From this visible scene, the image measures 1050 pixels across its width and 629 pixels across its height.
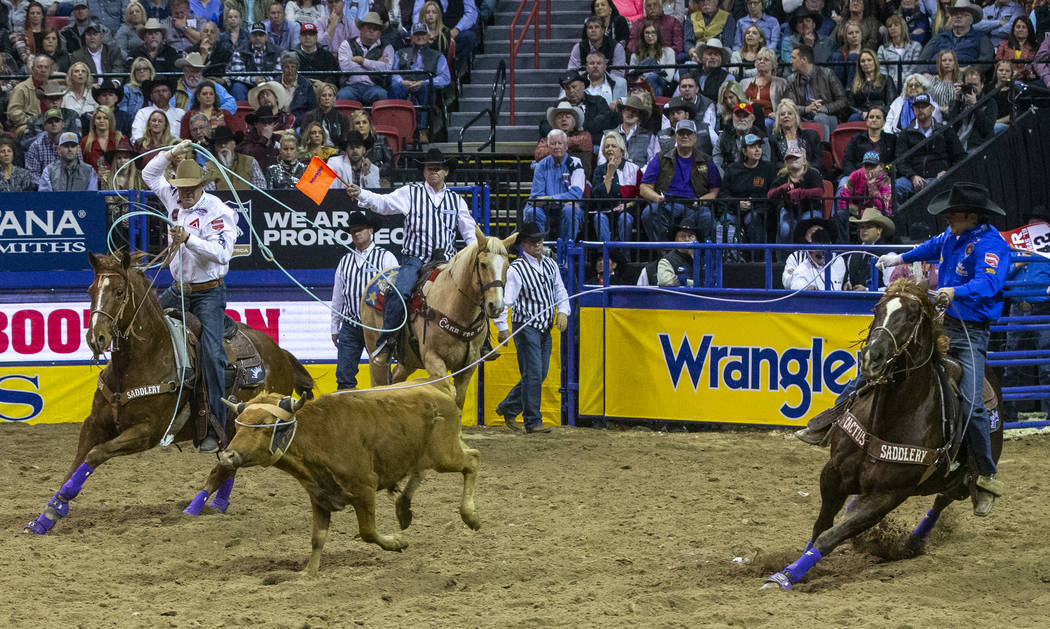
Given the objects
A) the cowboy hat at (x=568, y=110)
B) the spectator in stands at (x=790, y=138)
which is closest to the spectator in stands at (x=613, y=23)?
the cowboy hat at (x=568, y=110)

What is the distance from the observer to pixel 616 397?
42.4 ft

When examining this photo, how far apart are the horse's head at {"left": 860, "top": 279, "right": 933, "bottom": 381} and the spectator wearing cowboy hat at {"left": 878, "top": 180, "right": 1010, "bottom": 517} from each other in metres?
0.21

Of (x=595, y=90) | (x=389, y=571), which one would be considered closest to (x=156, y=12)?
(x=595, y=90)

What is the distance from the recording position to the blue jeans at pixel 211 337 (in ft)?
30.0

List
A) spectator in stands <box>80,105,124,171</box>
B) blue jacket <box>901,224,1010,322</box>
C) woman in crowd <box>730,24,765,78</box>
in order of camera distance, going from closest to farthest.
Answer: blue jacket <box>901,224,1010,322</box> < spectator in stands <box>80,105,124,171</box> < woman in crowd <box>730,24,765,78</box>

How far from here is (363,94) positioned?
17.5m

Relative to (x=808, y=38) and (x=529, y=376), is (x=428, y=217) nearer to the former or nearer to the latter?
(x=529, y=376)

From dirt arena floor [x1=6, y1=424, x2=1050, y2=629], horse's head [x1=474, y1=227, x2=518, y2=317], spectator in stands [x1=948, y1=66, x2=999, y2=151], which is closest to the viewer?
dirt arena floor [x1=6, y1=424, x2=1050, y2=629]

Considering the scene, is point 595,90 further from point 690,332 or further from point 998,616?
point 998,616

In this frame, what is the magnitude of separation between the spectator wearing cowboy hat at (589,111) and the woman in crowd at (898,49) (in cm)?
346

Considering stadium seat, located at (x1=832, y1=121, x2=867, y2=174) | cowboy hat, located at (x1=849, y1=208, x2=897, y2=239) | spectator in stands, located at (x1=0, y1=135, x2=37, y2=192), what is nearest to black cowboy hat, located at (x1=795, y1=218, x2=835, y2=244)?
cowboy hat, located at (x1=849, y1=208, x2=897, y2=239)

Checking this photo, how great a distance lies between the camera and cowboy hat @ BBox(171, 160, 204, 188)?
9.09 metres

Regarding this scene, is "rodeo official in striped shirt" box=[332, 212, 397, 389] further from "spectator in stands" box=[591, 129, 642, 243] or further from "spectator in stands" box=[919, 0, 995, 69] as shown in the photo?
"spectator in stands" box=[919, 0, 995, 69]

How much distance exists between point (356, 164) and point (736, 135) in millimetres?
4458
